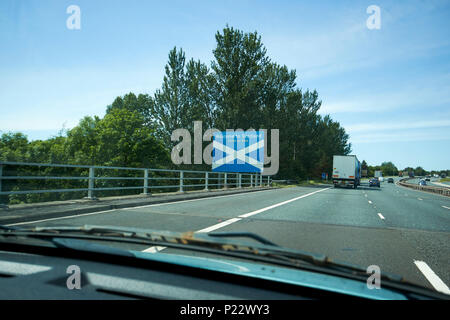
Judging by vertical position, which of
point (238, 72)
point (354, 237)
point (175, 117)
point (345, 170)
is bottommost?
point (354, 237)

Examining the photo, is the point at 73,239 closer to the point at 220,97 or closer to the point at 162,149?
the point at 220,97

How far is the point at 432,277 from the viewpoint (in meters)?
4.22

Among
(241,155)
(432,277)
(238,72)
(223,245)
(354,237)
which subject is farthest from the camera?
(238,72)

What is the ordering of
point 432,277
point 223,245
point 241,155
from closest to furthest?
point 223,245, point 432,277, point 241,155

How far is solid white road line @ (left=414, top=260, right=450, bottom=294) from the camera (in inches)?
146

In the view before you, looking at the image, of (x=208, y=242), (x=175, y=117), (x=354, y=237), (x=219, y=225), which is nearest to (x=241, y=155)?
(x=175, y=117)

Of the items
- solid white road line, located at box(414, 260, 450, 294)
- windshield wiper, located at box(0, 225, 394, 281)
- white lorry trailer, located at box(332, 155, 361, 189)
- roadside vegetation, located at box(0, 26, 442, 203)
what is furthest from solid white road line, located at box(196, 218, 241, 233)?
white lorry trailer, located at box(332, 155, 361, 189)

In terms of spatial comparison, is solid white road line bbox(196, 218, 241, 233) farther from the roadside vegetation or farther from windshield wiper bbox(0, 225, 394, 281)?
the roadside vegetation

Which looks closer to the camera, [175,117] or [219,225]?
[219,225]

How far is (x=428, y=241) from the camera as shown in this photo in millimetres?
6891

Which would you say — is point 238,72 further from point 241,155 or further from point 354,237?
point 354,237
